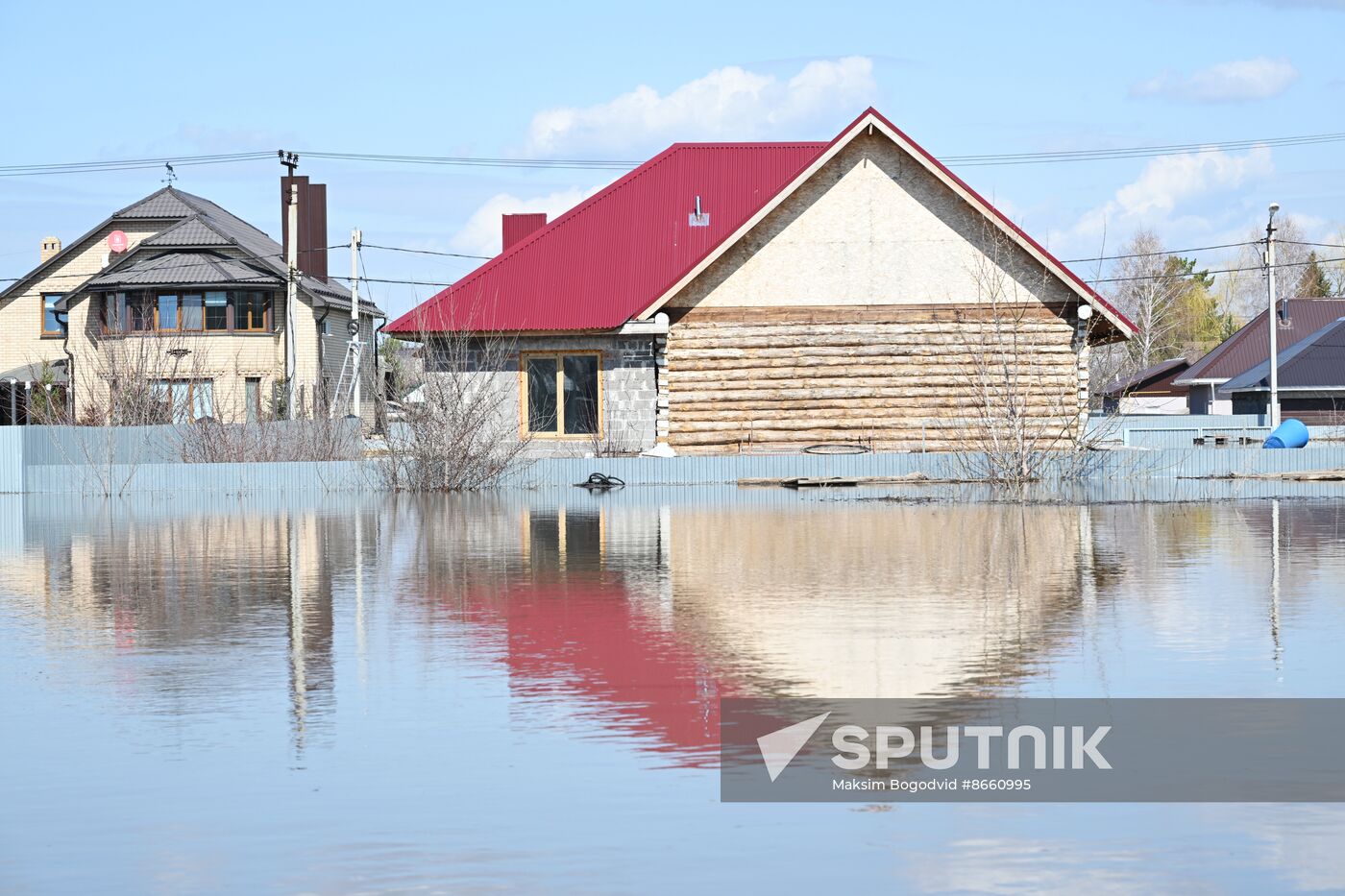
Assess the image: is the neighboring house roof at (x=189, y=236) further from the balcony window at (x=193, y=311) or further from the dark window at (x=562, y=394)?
the dark window at (x=562, y=394)

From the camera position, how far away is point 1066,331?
3728 cm

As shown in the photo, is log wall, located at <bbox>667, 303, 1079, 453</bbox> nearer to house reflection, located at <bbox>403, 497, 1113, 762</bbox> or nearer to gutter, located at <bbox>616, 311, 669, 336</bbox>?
gutter, located at <bbox>616, 311, 669, 336</bbox>

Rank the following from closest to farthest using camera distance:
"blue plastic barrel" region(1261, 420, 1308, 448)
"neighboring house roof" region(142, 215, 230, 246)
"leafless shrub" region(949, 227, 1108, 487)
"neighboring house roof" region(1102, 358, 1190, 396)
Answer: "leafless shrub" region(949, 227, 1108, 487) → "blue plastic barrel" region(1261, 420, 1308, 448) → "neighboring house roof" region(142, 215, 230, 246) → "neighboring house roof" region(1102, 358, 1190, 396)

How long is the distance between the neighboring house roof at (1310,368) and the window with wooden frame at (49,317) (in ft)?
145

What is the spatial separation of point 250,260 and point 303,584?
4346 cm

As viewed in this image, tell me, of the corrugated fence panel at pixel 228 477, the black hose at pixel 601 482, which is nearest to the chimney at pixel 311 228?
the corrugated fence panel at pixel 228 477

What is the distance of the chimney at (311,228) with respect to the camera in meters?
57.6

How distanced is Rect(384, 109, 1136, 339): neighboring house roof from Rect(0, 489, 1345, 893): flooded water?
618 inches

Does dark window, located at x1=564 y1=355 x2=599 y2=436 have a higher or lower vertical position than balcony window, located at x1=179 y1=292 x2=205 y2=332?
lower

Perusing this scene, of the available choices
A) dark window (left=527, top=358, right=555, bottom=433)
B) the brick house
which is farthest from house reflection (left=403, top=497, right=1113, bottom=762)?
the brick house

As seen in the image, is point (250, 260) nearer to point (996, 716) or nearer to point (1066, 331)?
point (1066, 331)

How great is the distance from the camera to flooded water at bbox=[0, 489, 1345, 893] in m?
6.73

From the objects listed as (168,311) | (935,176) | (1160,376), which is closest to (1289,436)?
(935,176)

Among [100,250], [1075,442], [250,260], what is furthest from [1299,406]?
[100,250]
